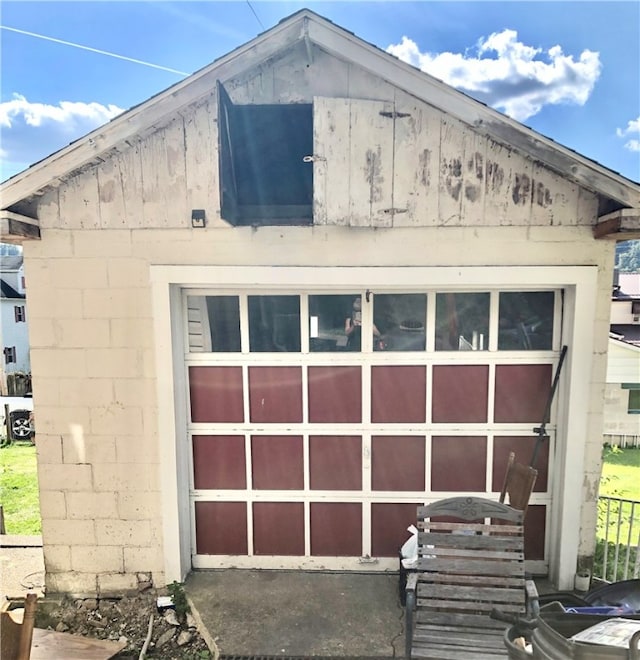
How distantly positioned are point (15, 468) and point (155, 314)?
9109mm

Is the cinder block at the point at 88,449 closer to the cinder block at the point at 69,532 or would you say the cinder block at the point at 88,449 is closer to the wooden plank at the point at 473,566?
the cinder block at the point at 69,532

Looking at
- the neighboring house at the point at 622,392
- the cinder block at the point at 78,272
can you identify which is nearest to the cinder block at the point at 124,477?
the cinder block at the point at 78,272

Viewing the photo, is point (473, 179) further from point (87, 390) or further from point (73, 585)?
point (73, 585)

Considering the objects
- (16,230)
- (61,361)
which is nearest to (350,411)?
(61,361)

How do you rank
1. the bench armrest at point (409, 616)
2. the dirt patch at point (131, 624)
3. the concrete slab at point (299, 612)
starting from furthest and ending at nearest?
the dirt patch at point (131, 624), the concrete slab at point (299, 612), the bench armrest at point (409, 616)

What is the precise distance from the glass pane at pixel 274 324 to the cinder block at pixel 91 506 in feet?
6.06

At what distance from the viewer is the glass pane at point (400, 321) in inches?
162

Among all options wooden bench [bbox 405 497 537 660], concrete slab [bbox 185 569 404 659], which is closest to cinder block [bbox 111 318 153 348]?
concrete slab [bbox 185 569 404 659]

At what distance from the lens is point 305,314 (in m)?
4.15

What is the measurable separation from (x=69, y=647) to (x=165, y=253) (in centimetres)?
314

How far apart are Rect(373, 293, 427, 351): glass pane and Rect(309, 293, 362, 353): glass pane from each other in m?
0.18

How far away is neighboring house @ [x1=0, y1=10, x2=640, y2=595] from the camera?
3697 mm

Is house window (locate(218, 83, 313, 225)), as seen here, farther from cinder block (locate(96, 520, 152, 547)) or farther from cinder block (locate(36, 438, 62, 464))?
cinder block (locate(96, 520, 152, 547))

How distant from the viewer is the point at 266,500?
14.2ft
